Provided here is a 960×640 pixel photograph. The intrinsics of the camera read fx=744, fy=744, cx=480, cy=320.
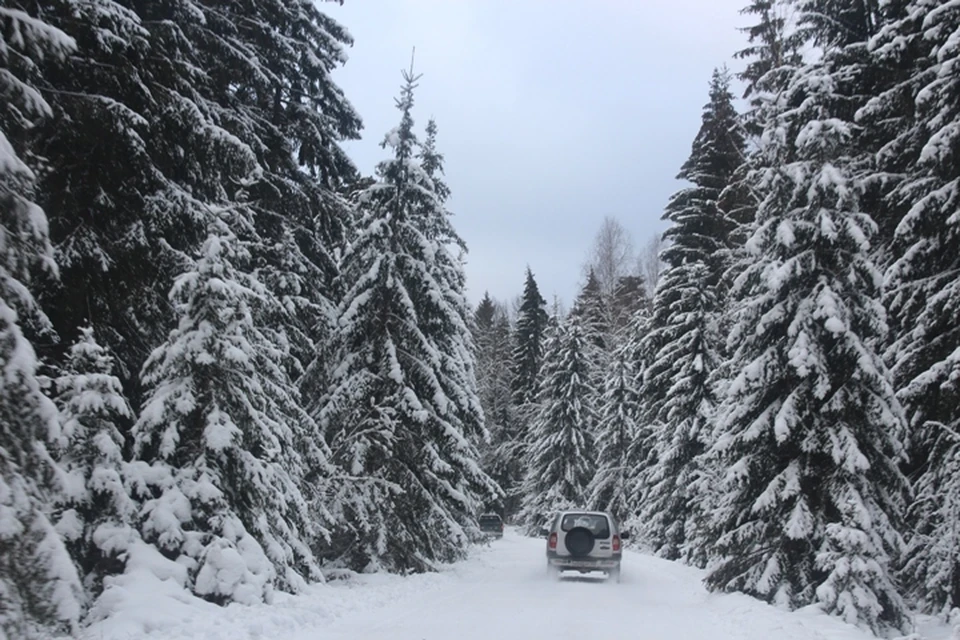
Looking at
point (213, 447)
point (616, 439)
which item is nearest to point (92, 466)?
point (213, 447)

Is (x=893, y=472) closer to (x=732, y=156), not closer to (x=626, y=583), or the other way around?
(x=626, y=583)

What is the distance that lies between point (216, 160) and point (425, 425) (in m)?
9.22

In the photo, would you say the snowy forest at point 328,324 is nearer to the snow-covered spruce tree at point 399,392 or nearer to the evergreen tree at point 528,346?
the snow-covered spruce tree at point 399,392

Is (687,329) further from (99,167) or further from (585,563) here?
(99,167)

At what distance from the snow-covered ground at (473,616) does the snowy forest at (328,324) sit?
546mm

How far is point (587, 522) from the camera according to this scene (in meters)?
20.7

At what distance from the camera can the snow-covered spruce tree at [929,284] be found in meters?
12.6

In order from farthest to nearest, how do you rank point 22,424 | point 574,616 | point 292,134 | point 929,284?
point 292,134, point 929,284, point 574,616, point 22,424

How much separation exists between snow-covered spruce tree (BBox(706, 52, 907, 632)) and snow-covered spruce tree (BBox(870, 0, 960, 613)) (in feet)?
1.95

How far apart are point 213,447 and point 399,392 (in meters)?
8.48

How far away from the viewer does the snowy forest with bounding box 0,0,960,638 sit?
917cm

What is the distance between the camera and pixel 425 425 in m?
19.6

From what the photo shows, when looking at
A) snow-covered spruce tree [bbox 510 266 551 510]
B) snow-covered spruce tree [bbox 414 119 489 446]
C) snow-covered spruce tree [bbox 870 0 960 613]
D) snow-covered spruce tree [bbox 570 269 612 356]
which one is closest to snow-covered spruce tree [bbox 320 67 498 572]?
snow-covered spruce tree [bbox 414 119 489 446]

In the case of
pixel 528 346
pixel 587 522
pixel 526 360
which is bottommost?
pixel 587 522
